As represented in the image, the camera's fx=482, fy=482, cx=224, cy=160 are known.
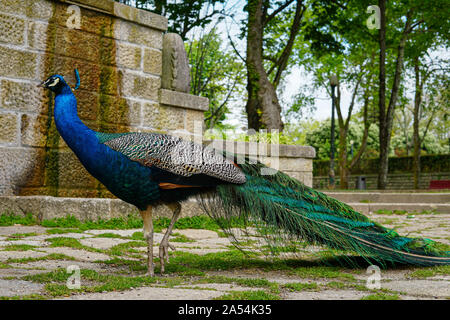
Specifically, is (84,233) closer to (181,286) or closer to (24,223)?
(24,223)

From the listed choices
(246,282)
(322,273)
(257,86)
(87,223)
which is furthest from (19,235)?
(257,86)

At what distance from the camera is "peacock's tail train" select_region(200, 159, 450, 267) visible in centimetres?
424

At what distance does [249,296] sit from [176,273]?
1.26 m

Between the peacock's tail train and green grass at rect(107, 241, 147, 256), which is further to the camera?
green grass at rect(107, 241, 147, 256)

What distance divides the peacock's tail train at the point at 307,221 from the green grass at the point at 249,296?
119 centimetres

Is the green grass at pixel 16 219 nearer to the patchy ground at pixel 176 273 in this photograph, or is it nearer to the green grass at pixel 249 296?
the patchy ground at pixel 176 273

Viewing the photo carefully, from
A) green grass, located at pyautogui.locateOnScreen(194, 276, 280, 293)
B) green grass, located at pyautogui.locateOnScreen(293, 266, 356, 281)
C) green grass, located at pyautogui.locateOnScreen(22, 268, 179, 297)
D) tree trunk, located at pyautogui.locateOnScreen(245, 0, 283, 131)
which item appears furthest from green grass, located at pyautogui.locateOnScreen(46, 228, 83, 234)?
tree trunk, located at pyautogui.locateOnScreen(245, 0, 283, 131)

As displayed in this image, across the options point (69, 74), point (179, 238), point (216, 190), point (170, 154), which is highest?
point (69, 74)

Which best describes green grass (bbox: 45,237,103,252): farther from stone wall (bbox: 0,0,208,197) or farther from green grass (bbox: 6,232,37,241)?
stone wall (bbox: 0,0,208,197)

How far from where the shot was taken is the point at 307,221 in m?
4.29

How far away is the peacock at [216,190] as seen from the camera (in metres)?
3.80

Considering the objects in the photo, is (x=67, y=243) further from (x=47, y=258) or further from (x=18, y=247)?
(x=47, y=258)
